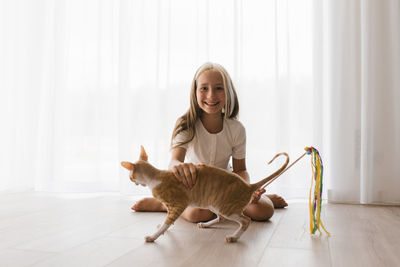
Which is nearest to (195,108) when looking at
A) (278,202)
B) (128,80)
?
(278,202)

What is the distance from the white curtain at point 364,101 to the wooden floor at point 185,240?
222 mm

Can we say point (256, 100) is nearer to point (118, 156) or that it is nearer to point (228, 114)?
point (228, 114)

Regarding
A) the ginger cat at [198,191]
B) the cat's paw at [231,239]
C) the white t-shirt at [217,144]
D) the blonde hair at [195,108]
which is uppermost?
the blonde hair at [195,108]

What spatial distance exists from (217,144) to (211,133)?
58 mm

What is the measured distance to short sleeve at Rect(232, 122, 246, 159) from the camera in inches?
67.5

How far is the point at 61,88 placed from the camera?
262 centimetres

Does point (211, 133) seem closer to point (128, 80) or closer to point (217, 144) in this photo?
point (217, 144)

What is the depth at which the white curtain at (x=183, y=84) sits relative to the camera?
2.10 meters

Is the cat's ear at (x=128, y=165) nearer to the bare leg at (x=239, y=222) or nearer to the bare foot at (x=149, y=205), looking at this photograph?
the bare leg at (x=239, y=222)

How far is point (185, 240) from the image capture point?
1271mm

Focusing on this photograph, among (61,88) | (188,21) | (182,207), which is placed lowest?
(182,207)

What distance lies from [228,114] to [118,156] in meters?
1.04

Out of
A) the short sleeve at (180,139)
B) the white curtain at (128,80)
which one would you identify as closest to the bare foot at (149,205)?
the short sleeve at (180,139)

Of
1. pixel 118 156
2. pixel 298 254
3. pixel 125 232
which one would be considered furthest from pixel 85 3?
pixel 298 254
